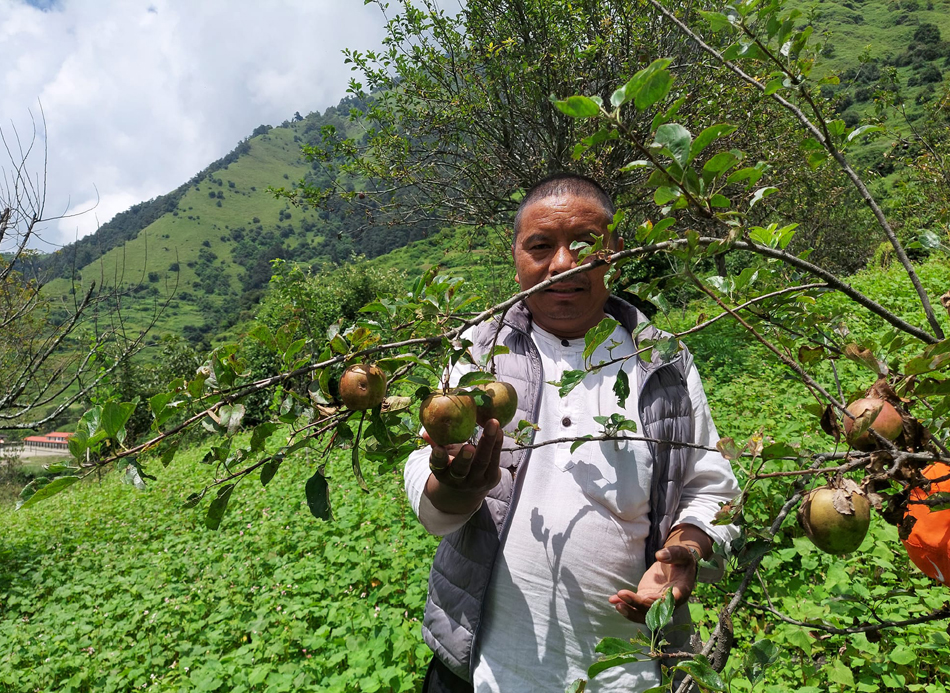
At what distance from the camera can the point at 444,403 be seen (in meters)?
0.92

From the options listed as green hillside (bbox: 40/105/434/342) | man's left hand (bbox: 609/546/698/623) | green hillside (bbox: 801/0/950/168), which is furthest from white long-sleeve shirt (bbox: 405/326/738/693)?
green hillside (bbox: 40/105/434/342)

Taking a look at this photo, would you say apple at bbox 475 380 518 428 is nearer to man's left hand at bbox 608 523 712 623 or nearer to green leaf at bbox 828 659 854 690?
man's left hand at bbox 608 523 712 623

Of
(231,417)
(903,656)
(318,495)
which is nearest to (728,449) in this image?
(318,495)

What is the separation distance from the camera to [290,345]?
34.8 inches

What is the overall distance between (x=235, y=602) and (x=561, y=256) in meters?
3.88

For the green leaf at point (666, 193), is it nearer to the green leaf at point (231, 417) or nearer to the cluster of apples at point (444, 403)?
the cluster of apples at point (444, 403)

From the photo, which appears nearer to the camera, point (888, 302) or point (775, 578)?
point (775, 578)

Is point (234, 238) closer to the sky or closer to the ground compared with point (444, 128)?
closer to the sky

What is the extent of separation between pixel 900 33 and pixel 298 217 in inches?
4360

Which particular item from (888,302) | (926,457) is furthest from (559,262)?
(888,302)

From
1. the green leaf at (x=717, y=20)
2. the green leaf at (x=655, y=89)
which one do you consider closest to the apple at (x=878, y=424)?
the green leaf at (x=655, y=89)

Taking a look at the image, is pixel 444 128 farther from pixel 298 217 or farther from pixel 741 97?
pixel 298 217

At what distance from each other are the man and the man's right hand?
1cm

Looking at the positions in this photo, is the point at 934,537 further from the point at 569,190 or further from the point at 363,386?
the point at 569,190
